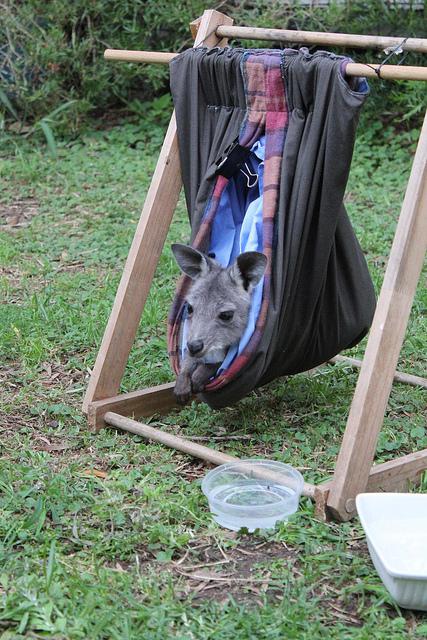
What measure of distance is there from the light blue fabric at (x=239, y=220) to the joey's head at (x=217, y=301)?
0.05 metres

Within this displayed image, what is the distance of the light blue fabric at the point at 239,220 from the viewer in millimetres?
4012

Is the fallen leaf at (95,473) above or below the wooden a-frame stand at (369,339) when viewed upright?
below

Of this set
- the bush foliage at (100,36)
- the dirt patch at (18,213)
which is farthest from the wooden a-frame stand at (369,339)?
the bush foliage at (100,36)

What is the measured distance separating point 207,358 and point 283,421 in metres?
0.59

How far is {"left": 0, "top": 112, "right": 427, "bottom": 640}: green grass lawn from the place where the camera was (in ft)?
9.47

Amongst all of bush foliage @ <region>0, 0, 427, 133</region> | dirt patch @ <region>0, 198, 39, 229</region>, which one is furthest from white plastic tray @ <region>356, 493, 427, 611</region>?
bush foliage @ <region>0, 0, 427, 133</region>

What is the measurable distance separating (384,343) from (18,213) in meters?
4.70

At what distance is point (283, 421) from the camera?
4.38 meters

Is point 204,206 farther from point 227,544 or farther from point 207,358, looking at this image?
point 227,544

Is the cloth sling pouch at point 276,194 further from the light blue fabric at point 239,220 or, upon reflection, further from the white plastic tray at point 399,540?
the white plastic tray at point 399,540

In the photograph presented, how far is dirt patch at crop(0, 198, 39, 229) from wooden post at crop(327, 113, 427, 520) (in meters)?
4.41

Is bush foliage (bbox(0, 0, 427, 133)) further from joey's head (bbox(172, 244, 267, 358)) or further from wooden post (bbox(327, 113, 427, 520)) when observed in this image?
wooden post (bbox(327, 113, 427, 520))

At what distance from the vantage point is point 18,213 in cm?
754

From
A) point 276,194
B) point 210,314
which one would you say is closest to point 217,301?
point 210,314
